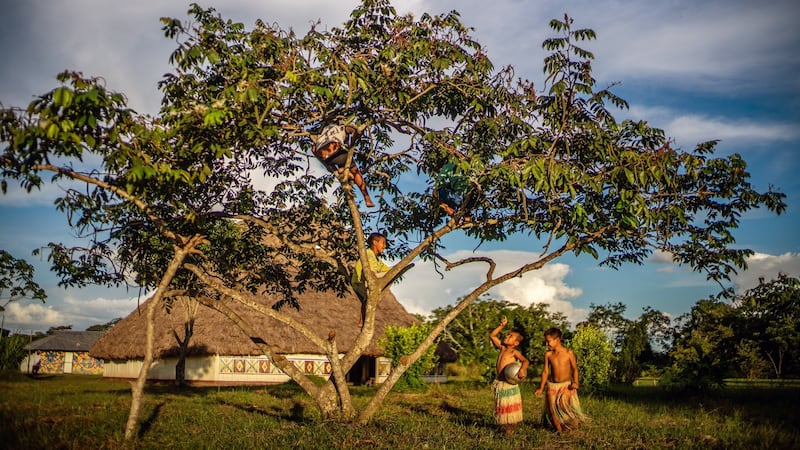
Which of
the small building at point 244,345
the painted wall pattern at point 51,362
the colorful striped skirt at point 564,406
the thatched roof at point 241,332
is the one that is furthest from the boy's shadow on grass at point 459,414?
the painted wall pattern at point 51,362

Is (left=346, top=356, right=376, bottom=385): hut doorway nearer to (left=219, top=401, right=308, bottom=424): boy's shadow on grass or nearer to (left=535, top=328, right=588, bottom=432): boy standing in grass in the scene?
(left=219, top=401, right=308, bottom=424): boy's shadow on grass

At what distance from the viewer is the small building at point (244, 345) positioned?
26250 mm

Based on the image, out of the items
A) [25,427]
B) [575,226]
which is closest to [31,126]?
[25,427]

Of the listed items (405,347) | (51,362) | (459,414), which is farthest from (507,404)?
(51,362)

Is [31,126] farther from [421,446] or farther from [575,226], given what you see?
[575,226]

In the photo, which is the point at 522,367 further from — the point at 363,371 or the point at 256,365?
the point at 363,371

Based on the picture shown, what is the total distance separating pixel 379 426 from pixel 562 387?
293 cm

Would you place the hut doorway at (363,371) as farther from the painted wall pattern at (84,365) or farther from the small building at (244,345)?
the painted wall pattern at (84,365)

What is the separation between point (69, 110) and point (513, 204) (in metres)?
7.10

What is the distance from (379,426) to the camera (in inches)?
382

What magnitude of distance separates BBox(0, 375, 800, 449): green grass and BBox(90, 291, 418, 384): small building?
11.5 m

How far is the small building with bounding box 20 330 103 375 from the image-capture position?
49.4m

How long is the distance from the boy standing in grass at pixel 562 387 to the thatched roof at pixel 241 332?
1490 cm

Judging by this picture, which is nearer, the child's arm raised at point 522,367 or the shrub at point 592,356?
the child's arm raised at point 522,367
